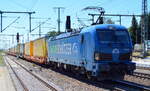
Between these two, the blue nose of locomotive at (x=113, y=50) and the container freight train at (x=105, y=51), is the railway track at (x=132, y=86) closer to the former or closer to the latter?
the container freight train at (x=105, y=51)

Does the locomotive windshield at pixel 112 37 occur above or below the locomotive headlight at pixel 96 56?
above

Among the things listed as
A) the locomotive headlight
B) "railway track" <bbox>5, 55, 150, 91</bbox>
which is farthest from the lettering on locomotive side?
the locomotive headlight

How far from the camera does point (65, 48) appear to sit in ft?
81.3

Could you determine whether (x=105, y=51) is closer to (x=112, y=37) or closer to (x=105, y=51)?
(x=105, y=51)

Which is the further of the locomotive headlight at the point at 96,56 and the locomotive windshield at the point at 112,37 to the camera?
the locomotive windshield at the point at 112,37

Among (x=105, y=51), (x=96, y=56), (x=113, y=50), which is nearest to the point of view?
(x=96, y=56)

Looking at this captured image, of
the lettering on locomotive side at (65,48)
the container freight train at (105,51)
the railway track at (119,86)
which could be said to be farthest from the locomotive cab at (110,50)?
the lettering on locomotive side at (65,48)

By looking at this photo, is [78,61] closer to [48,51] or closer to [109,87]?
[109,87]

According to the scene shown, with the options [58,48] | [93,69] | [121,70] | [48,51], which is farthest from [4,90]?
[48,51]

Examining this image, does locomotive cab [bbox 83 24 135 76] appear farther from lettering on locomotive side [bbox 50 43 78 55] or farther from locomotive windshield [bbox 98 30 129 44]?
lettering on locomotive side [bbox 50 43 78 55]

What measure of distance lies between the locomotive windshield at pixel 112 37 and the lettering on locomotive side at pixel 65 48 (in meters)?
3.17

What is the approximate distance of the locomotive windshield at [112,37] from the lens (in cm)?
1841

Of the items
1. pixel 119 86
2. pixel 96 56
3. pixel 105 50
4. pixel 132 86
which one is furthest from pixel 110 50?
pixel 132 86

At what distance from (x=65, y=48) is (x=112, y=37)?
22.0ft
